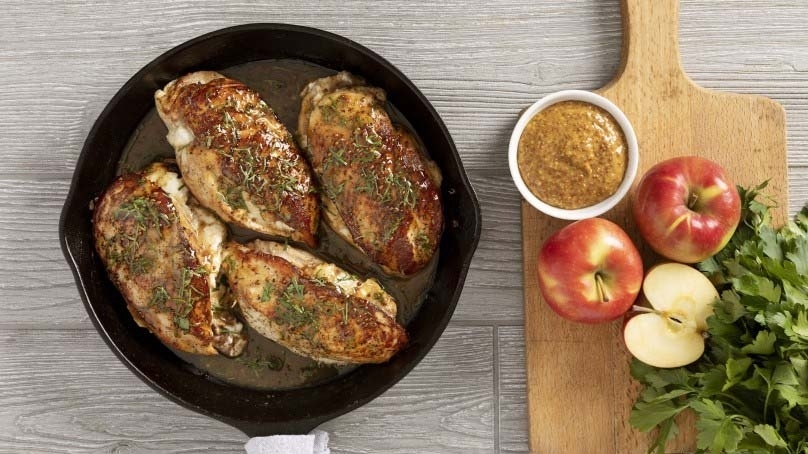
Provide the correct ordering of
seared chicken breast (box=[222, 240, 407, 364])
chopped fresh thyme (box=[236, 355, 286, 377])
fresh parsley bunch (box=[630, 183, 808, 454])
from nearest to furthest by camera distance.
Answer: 1. fresh parsley bunch (box=[630, 183, 808, 454])
2. seared chicken breast (box=[222, 240, 407, 364])
3. chopped fresh thyme (box=[236, 355, 286, 377])

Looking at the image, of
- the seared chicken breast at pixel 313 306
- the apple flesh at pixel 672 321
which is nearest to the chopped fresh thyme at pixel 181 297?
the seared chicken breast at pixel 313 306

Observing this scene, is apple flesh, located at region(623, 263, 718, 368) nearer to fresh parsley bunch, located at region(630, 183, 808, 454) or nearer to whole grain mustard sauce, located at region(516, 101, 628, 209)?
fresh parsley bunch, located at region(630, 183, 808, 454)

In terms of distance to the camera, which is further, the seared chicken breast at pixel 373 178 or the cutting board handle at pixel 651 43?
the cutting board handle at pixel 651 43

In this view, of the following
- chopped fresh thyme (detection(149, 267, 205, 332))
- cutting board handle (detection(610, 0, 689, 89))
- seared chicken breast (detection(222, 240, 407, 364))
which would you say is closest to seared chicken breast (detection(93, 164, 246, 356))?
chopped fresh thyme (detection(149, 267, 205, 332))

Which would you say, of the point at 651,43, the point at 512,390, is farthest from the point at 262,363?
the point at 651,43

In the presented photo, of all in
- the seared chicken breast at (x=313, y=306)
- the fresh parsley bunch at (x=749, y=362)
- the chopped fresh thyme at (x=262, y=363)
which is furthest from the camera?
the chopped fresh thyme at (x=262, y=363)

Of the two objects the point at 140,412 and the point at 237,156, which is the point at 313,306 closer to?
the point at 237,156

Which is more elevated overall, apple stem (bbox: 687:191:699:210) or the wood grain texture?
apple stem (bbox: 687:191:699:210)

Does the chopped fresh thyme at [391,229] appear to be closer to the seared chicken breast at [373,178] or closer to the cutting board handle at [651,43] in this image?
the seared chicken breast at [373,178]
